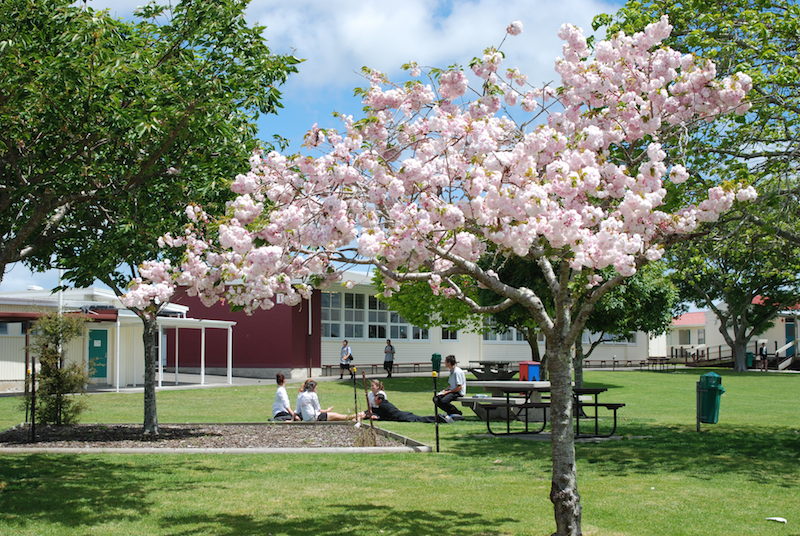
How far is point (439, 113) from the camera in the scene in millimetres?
7129

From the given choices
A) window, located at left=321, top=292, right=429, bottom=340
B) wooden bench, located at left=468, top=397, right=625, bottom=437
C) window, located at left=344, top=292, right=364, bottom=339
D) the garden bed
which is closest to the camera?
the garden bed

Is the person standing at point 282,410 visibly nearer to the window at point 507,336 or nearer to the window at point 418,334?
the window at point 418,334

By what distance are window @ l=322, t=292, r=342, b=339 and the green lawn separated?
23940mm

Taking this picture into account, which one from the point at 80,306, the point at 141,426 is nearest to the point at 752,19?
the point at 141,426

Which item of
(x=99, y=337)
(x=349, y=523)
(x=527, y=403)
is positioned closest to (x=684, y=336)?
(x=99, y=337)

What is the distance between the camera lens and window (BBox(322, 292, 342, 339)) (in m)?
39.1

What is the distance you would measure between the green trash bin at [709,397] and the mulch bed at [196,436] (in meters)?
6.16

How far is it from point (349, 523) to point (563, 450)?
2124mm

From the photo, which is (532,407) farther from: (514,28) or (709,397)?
(514,28)

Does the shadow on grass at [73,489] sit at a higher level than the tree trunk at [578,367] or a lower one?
lower

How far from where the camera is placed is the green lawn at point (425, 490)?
762 centimetres

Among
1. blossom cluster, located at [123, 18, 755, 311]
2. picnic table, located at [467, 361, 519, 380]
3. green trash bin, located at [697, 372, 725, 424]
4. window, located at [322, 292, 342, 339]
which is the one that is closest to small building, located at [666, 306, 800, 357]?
window, located at [322, 292, 342, 339]

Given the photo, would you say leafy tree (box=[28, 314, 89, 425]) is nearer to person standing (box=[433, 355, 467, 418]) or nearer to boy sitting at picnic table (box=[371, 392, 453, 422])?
boy sitting at picnic table (box=[371, 392, 453, 422])

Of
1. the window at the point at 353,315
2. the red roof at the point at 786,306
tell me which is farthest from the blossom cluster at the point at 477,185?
the red roof at the point at 786,306
